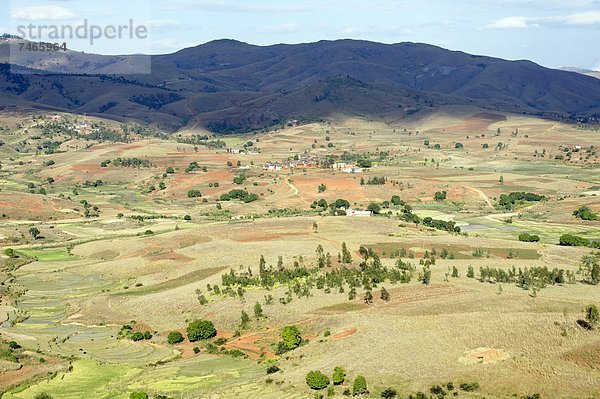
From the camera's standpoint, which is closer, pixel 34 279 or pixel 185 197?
pixel 34 279

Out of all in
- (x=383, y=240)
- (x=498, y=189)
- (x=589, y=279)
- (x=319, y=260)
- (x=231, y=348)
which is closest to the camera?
(x=231, y=348)

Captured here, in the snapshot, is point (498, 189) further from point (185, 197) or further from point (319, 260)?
point (319, 260)

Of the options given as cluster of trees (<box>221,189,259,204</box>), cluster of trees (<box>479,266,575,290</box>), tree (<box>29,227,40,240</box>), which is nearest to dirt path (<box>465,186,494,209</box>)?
cluster of trees (<box>221,189,259,204</box>)

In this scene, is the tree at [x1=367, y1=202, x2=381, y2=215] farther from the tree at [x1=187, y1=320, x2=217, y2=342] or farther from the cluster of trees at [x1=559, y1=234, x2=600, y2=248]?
the tree at [x1=187, y1=320, x2=217, y2=342]

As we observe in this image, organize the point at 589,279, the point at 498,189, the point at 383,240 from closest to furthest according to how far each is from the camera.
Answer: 1. the point at 589,279
2. the point at 383,240
3. the point at 498,189

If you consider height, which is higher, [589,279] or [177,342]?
[589,279]

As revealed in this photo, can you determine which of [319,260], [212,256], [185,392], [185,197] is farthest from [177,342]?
[185,197]
